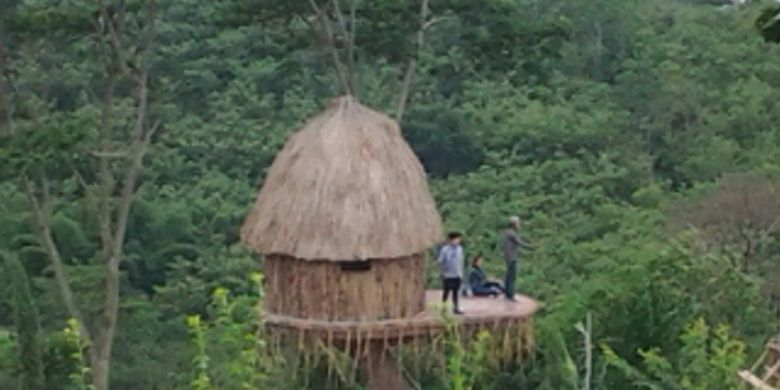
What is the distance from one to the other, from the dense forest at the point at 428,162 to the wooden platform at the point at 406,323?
30cm

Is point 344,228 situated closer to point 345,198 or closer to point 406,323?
point 345,198

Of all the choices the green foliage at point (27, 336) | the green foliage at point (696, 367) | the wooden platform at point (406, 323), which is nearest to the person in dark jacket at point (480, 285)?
the wooden platform at point (406, 323)

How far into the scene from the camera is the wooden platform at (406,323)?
13117mm

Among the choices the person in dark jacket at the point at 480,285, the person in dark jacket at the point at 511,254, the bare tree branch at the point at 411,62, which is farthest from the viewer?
the bare tree branch at the point at 411,62

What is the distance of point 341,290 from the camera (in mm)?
13203

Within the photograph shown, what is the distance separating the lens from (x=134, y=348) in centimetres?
2291

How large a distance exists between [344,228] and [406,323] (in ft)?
2.82

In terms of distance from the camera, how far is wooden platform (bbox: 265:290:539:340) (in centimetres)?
1312

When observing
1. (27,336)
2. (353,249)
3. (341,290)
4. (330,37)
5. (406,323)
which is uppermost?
(330,37)

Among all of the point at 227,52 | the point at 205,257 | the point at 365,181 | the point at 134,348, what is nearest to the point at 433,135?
the point at 227,52

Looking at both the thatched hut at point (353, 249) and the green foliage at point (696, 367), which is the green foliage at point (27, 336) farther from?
the green foliage at point (696, 367)

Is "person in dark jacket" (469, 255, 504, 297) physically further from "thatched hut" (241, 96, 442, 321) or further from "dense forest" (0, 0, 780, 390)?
"dense forest" (0, 0, 780, 390)

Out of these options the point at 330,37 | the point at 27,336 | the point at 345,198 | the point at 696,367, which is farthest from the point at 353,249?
the point at 330,37

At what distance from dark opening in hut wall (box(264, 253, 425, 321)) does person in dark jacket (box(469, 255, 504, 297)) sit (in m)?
0.66
